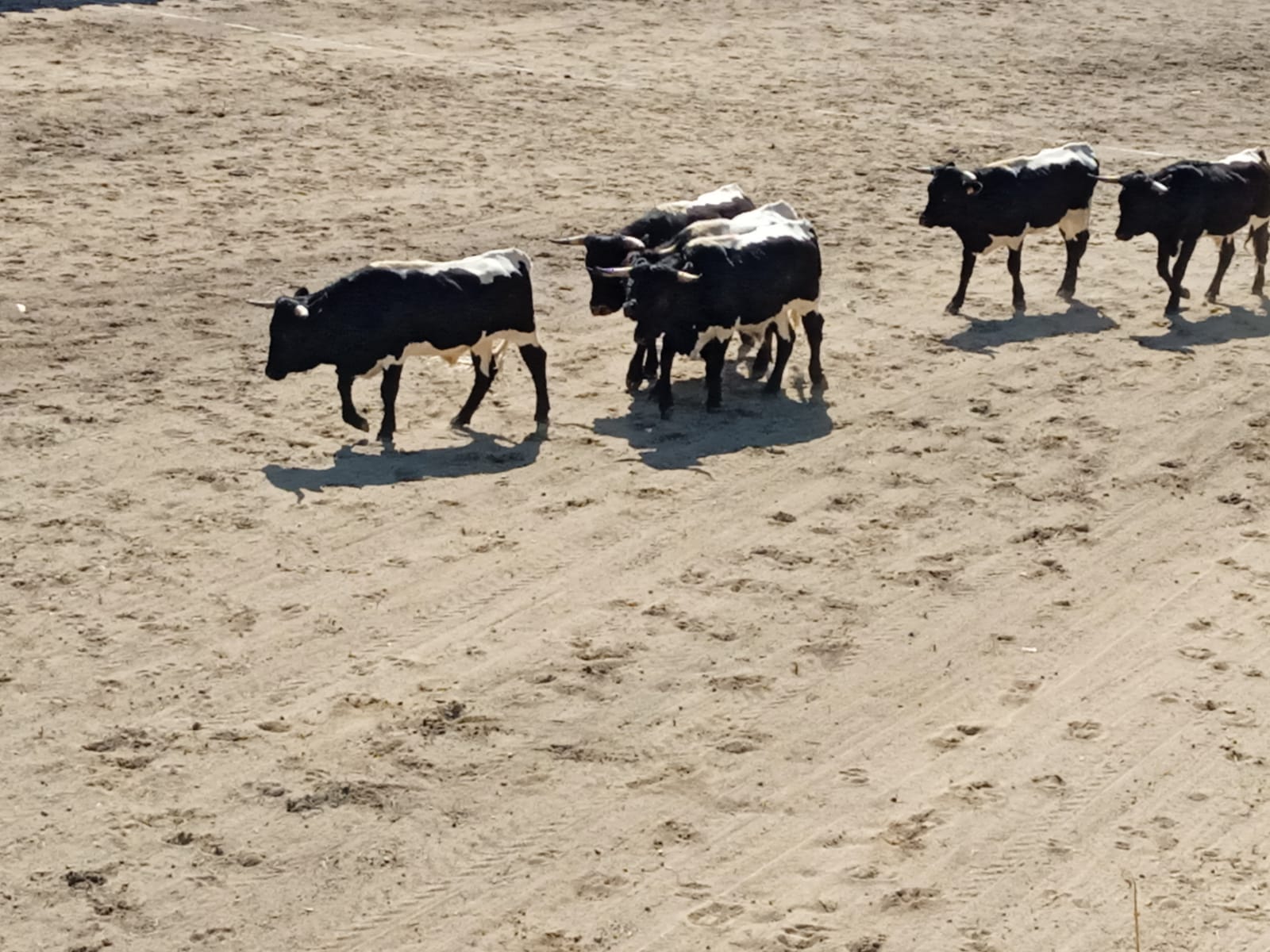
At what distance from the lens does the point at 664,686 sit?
34.5 ft

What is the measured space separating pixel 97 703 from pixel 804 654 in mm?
3599

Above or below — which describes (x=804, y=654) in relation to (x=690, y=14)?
below

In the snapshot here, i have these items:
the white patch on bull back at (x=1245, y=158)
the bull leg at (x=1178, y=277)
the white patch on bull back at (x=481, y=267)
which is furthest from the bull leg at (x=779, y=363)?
the white patch on bull back at (x=1245, y=158)

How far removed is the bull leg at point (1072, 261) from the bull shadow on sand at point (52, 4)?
12856 millimetres

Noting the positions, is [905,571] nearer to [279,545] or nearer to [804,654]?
[804,654]

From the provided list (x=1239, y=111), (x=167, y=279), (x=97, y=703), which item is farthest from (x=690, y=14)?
(x=97, y=703)

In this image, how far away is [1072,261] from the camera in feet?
57.8

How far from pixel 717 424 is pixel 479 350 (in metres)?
1.74

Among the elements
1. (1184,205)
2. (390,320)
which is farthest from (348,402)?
(1184,205)

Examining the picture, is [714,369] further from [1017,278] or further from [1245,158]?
[1245,158]

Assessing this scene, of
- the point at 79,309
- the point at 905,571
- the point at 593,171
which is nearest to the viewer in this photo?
the point at 905,571

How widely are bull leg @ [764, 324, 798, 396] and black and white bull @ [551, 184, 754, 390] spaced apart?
35.4 inches

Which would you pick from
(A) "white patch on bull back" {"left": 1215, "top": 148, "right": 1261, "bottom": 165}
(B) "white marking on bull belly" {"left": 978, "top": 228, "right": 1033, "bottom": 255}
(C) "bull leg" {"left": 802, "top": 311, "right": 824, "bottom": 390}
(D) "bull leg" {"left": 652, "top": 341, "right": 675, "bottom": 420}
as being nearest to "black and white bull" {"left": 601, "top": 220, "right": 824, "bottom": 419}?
(D) "bull leg" {"left": 652, "top": 341, "right": 675, "bottom": 420}

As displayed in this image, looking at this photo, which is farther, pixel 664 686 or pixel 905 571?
pixel 905 571
